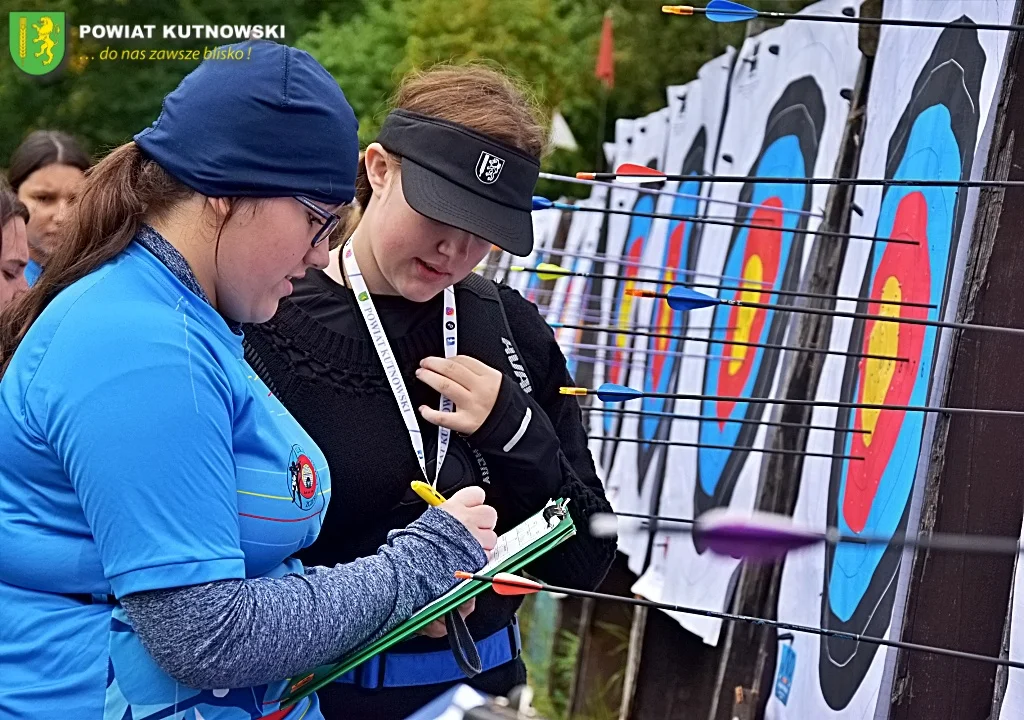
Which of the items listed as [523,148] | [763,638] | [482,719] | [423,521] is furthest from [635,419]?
[482,719]

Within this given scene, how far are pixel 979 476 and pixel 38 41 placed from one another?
2.32m

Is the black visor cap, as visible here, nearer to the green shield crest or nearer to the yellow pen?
the yellow pen

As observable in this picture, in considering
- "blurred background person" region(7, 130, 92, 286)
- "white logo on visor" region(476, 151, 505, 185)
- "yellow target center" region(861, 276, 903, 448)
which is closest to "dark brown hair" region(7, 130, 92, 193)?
"blurred background person" region(7, 130, 92, 286)

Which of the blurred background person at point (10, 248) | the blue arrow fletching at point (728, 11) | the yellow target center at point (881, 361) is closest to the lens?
the blue arrow fletching at point (728, 11)

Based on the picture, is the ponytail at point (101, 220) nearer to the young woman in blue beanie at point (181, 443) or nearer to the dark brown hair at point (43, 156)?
the young woman in blue beanie at point (181, 443)

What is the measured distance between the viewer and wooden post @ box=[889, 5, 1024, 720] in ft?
5.78

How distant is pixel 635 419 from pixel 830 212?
237cm

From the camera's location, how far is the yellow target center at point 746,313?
365cm

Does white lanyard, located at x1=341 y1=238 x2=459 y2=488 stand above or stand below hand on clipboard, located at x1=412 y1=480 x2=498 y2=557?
above

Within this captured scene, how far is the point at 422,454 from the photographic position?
166cm

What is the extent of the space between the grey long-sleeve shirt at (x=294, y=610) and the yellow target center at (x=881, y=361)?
4.13 ft

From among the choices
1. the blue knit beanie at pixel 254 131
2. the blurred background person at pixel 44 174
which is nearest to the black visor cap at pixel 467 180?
the blue knit beanie at pixel 254 131

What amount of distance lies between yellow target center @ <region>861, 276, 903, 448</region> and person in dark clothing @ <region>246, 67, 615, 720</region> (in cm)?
81

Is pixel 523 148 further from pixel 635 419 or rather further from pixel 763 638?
pixel 635 419
